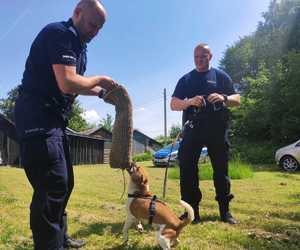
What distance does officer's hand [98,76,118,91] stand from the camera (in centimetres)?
297

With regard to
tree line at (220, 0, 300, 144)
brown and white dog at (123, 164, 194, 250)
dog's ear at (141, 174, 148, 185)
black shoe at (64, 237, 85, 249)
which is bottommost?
black shoe at (64, 237, 85, 249)

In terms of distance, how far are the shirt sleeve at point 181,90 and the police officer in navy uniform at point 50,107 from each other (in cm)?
246

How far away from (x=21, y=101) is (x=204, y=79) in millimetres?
2900

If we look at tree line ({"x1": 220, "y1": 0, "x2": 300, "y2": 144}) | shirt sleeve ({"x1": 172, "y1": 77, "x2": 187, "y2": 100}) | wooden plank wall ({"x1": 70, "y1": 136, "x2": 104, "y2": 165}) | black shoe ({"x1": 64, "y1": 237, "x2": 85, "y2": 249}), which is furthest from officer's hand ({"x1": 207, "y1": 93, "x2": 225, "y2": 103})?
wooden plank wall ({"x1": 70, "y1": 136, "x2": 104, "y2": 165})

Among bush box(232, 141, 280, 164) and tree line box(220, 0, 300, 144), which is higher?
tree line box(220, 0, 300, 144)

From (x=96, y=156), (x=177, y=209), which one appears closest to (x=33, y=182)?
(x=177, y=209)

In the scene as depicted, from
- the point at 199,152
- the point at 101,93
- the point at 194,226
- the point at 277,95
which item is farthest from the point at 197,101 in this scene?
the point at 277,95

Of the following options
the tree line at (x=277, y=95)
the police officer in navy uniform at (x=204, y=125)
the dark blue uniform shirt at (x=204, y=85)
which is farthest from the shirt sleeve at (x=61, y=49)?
the tree line at (x=277, y=95)

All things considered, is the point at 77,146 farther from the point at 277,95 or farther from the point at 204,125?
the point at 204,125

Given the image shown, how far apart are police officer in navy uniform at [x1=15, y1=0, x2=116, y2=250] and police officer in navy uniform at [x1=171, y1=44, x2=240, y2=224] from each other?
2391 mm

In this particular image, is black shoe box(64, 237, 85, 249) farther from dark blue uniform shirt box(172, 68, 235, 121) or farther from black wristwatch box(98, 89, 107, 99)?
dark blue uniform shirt box(172, 68, 235, 121)

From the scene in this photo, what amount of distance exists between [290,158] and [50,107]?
15817 millimetres

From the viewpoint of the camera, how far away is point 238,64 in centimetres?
5006

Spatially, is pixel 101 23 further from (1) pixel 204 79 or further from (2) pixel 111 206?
(2) pixel 111 206
